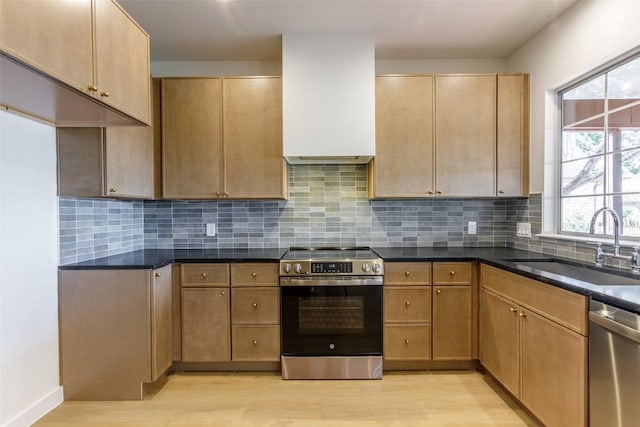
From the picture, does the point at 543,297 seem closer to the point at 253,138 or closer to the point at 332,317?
the point at 332,317

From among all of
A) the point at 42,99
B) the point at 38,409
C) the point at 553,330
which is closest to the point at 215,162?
the point at 42,99

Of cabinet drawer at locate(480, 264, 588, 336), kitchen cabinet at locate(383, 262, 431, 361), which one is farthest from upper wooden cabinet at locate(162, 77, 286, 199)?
cabinet drawer at locate(480, 264, 588, 336)

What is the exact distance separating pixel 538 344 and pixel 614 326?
0.57m

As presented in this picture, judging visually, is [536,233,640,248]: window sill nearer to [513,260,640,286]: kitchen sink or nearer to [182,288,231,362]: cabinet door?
[513,260,640,286]: kitchen sink

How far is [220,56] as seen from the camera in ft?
9.75

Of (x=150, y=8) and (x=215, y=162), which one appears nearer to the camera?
(x=150, y=8)

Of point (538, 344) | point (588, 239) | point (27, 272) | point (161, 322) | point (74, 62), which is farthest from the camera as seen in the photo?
point (161, 322)

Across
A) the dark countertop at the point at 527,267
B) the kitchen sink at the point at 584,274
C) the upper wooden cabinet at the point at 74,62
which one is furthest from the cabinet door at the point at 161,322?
the kitchen sink at the point at 584,274

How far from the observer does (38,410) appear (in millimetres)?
2031

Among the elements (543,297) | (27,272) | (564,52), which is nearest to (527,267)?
(543,297)

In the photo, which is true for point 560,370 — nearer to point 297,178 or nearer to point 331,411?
point 331,411

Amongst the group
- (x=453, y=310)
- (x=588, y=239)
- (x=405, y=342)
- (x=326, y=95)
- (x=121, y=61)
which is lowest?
(x=405, y=342)

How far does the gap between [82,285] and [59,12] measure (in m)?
1.63

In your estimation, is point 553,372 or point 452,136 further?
point 452,136
